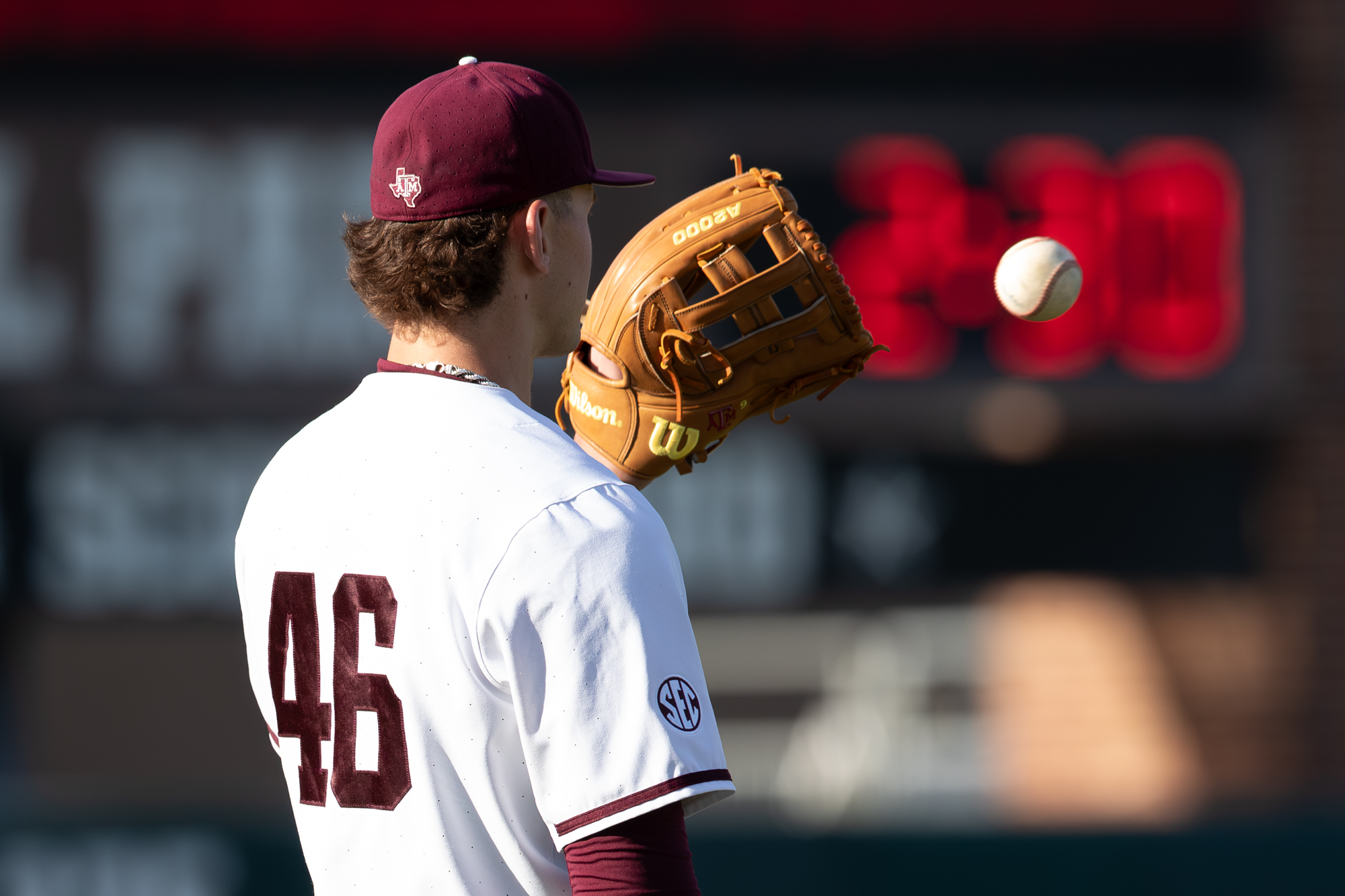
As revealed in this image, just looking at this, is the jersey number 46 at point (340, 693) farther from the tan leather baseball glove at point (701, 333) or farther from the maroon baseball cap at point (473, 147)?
the tan leather baseball glove at point (701, 333)

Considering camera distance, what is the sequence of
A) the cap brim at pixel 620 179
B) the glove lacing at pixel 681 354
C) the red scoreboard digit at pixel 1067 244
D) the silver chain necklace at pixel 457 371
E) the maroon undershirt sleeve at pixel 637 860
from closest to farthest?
1. the maroon undershirt sleeve at pixel 637 860
2. the silver chain necklace at pixel 457 371
3. the cap brim at pixel 620 179
4. the glove lacing at pixel 681 354
5. the red scoreboard digit at pixel 1067 244

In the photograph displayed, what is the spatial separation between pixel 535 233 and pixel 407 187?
0.38 feet

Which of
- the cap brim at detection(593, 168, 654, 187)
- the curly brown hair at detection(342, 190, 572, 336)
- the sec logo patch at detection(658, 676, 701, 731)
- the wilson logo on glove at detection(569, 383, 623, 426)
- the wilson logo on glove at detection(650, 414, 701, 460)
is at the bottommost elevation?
→ the sec logo patch at detection(658, 676, 701, 731)

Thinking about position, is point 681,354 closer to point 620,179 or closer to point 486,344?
point 620,179

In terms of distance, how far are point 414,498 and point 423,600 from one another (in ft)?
0.28

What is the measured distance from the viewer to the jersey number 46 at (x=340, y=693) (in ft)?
3.80

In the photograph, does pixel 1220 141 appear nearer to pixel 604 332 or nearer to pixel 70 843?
pixel 604 332

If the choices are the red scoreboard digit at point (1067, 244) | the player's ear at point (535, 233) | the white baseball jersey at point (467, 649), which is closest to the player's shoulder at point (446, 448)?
the white baseball jersey at point (467, 649)

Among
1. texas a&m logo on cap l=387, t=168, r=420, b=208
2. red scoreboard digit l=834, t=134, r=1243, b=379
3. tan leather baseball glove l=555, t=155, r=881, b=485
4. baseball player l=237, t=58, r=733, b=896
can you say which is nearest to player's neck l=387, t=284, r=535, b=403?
baseball player l=237, t=58, r=733, b=896

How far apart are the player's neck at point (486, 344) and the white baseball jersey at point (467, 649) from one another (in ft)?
0.10

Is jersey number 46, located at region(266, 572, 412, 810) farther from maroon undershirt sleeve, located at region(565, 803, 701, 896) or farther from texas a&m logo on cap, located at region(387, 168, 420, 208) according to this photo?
texas a&m logo on cap, located at region(387, 168, 420, 208)

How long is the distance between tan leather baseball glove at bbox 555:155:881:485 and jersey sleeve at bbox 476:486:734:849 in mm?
647

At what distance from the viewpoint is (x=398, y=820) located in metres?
1.16

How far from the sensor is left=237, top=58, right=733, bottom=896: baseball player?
1.08 meters
